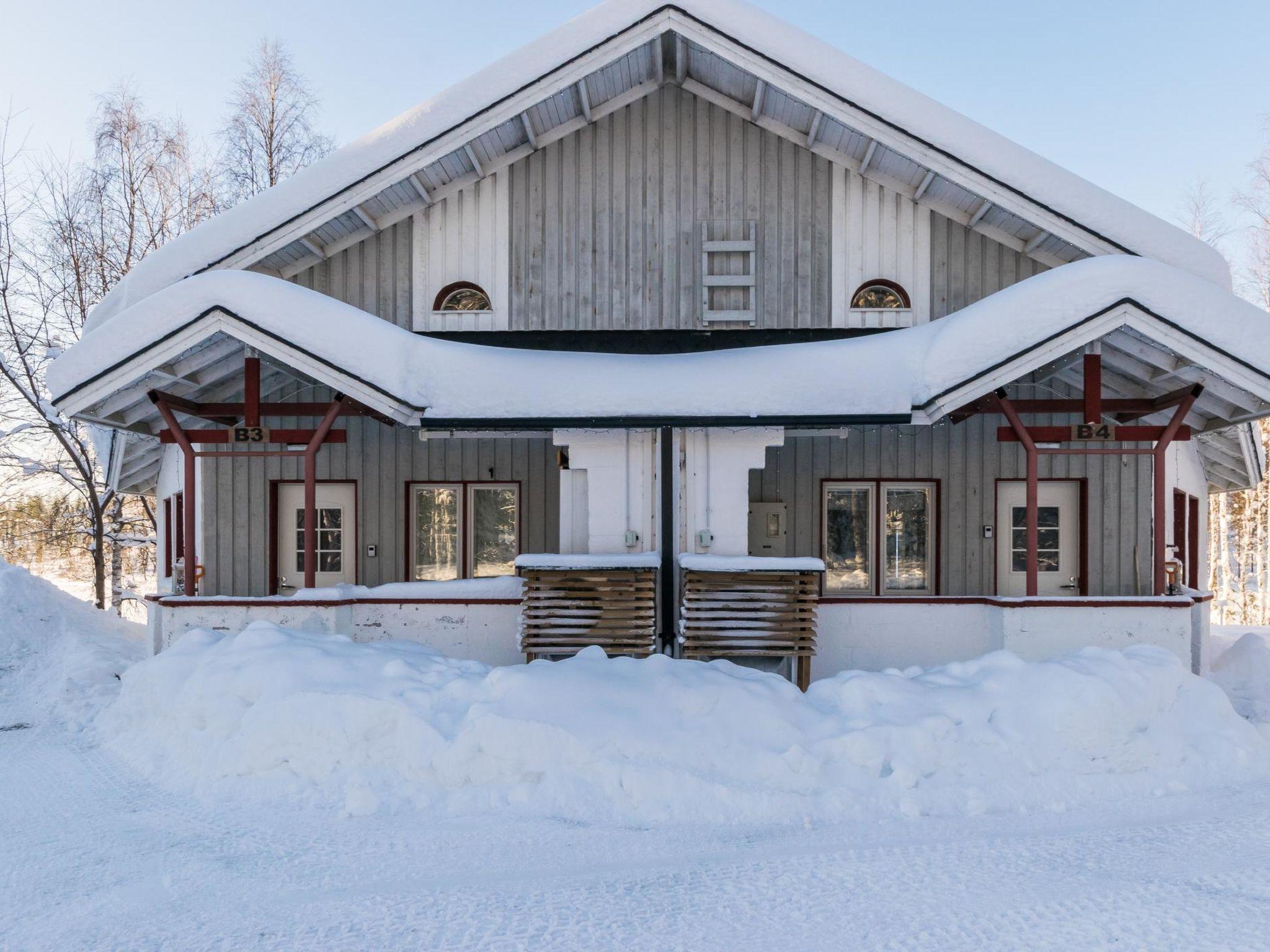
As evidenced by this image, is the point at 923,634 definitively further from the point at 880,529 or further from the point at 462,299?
the point at 462,299

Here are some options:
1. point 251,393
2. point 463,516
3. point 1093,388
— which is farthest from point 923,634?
point 251,393

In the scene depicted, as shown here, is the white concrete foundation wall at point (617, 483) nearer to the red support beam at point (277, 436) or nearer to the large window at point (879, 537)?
the red support beam at point (277, 436)

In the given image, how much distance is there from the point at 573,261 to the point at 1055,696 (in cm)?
722

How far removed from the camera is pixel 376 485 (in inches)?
400

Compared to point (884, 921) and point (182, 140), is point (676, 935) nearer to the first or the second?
point (884, 921)

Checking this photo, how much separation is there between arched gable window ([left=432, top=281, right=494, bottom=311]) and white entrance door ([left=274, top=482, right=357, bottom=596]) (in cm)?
274

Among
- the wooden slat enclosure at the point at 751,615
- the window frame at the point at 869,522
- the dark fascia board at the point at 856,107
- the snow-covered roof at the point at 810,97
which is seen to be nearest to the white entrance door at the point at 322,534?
the snow-covered roof at the point at 810,97

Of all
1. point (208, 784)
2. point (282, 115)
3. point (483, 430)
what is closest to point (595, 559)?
point (483, 430)

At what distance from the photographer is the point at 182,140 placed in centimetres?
1973

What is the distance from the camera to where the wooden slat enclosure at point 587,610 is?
7.58 metres

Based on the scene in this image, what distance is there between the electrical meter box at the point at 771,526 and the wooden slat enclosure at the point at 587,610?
2.86 m

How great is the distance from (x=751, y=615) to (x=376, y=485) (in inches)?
215

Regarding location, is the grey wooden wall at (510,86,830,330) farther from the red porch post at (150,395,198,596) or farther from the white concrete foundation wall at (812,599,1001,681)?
the red porch post at (150,395,198,596)

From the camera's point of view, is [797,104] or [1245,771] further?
[797,104]
